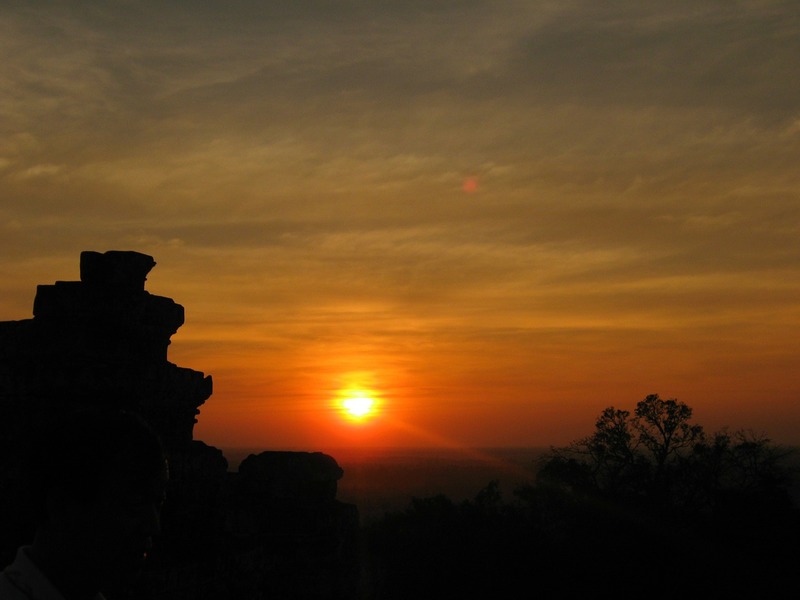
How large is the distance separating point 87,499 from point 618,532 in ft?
83.8

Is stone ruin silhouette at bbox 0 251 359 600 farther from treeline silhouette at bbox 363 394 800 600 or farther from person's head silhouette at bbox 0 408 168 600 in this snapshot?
treeline silhouette at bbox 363 394 800 600

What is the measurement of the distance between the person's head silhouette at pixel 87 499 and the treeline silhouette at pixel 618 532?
22.3 m

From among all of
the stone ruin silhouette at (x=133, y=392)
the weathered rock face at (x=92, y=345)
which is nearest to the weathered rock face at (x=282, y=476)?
the stone ruin silhouette at (x=133, y=392)

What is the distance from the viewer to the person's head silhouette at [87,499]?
2.50 meters

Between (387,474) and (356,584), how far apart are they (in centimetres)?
15317

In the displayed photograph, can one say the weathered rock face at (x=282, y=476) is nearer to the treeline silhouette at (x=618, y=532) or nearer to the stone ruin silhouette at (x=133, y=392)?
the stone ruin silhouette at (x=133, y=392)

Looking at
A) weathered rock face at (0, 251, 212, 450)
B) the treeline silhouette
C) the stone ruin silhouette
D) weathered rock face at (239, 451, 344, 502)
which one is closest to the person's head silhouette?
the stone ruin silhouette

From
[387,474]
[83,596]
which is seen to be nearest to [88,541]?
[83,596]

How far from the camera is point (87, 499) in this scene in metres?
2.55

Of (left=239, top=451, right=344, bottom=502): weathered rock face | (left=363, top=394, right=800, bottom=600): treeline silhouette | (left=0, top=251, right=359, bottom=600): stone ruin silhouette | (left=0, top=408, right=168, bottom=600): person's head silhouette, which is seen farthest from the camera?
(left=363, top=394, right=800, bottom=600): treeline silhouette

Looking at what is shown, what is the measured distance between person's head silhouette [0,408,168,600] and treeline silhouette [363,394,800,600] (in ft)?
73.3

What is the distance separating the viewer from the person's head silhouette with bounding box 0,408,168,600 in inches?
98.4

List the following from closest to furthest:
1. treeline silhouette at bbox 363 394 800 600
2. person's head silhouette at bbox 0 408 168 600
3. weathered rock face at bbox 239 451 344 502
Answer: person's head silhouette at bbox 0 408 168 600 → weathered rock face at bbox 239 451 344 502 → treeline silhouette at bbox 363 394 800 600

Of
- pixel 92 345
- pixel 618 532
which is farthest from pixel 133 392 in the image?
pixel 618 532
